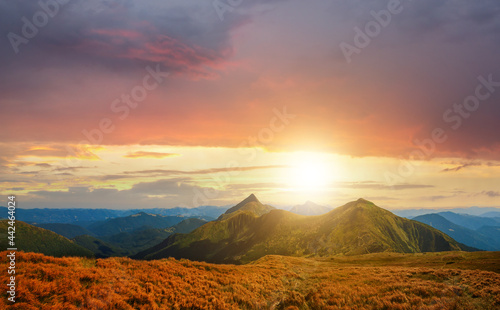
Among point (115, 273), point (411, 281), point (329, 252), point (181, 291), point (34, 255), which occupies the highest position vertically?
point (34, 255)

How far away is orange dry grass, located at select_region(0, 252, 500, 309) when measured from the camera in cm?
1463

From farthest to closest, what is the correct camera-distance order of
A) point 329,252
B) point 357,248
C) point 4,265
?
point 329,252 → point 357,248 → point 4,265

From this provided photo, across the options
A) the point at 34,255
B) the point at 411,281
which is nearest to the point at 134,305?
the point at 34,255

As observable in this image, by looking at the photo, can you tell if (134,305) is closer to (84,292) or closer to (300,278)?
(84,292)

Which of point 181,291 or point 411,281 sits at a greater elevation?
point 181,291

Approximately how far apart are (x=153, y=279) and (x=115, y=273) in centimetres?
319

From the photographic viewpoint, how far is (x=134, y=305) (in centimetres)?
1558

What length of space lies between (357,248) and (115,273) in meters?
146

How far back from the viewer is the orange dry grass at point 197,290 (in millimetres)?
14628

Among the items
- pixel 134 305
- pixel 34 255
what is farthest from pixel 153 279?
pixel 34 255

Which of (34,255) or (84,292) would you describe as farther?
(34,255)

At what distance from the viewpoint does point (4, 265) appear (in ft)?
52.6

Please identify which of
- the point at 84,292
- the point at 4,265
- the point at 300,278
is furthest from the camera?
the point at 300,278

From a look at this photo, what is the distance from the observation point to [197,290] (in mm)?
19859
